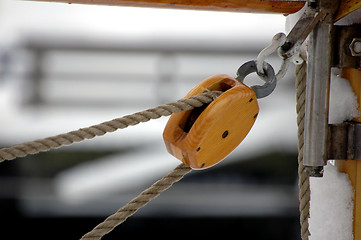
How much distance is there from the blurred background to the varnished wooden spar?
1972 millimetres

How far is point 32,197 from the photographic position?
105 inches

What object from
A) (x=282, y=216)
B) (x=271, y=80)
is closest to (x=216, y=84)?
(x=271, y=80)

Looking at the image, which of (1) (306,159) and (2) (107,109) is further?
(2) (107,109)

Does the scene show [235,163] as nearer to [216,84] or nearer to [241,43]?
[241,43]

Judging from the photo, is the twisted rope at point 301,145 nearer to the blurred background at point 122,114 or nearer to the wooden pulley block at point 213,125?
the wooden pulley block at point 213,125

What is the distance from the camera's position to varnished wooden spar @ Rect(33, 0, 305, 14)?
562 mm

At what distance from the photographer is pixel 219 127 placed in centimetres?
53

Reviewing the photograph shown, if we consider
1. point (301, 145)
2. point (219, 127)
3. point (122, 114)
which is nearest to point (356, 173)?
point (301, 145)

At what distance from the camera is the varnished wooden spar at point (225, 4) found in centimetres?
56

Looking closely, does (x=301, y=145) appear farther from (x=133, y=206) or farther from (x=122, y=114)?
(x=122, y=114)

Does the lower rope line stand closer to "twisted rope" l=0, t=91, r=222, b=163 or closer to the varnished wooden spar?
"twisted rope" l=0, t=91, r=222, b=163

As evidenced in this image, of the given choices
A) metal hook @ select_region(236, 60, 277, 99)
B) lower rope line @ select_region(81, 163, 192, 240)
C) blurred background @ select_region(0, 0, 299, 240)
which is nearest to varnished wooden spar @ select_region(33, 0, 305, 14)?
metal hook @ select_region(236, 60, 277, 99)

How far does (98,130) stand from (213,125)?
0.13m

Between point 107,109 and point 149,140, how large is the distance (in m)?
0.33
